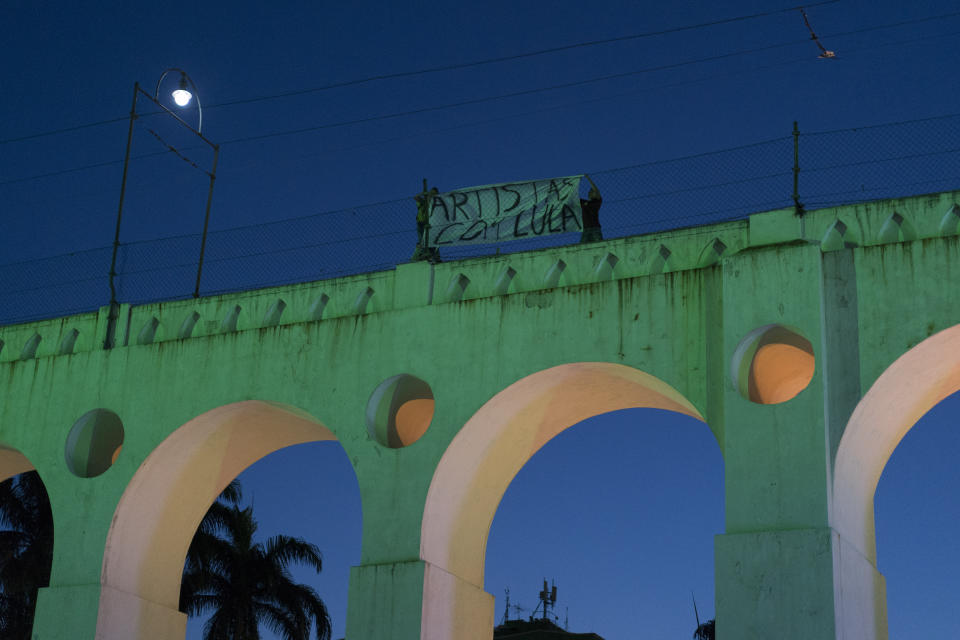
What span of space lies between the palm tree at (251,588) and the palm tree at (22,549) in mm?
4482

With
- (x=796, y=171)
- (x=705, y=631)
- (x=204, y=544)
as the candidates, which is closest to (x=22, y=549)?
(x=204, y=544)

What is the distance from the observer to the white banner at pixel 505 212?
19094 mm

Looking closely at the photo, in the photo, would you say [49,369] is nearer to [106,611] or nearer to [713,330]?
[106,611]

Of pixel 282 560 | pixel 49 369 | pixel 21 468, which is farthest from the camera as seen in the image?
pixel 282 560

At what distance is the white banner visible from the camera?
62.6ft

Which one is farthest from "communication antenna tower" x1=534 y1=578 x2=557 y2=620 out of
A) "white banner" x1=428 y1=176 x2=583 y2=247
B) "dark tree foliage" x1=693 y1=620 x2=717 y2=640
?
"white banner" x1=428 y1=176 x2=583 y2=247

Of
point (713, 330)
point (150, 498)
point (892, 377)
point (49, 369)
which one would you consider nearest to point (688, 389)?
point (713, 330)

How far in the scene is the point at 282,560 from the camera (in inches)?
1463

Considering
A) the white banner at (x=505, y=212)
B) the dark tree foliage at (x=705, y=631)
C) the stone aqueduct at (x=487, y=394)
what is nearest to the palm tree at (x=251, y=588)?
the dark tree foliage at (x=705, y=631)

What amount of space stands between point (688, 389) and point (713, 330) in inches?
31.1

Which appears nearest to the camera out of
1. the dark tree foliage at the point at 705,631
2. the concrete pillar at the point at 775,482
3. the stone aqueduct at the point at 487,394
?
the concrete pillar at the point at 775,482

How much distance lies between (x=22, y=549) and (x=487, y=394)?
18383 millimetres

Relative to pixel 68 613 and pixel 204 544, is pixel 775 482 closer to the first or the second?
→ pixel 68 613

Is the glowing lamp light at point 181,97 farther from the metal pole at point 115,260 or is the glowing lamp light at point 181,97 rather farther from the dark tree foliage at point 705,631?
the dark tree foliage at point 705,631
